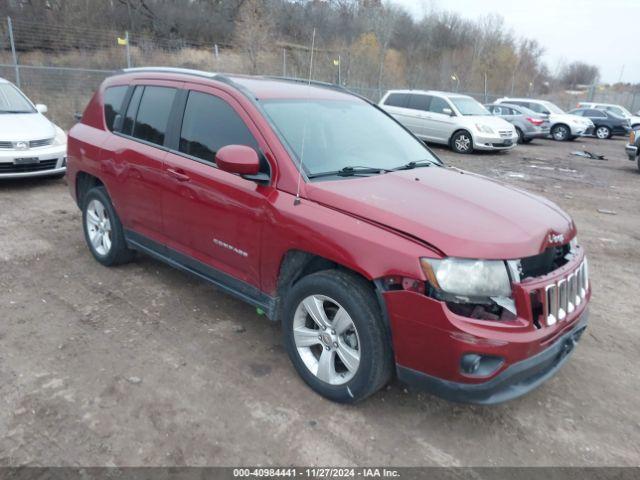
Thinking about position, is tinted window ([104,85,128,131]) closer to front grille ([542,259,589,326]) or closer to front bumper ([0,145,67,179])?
front bumper ([0,145,67,179])

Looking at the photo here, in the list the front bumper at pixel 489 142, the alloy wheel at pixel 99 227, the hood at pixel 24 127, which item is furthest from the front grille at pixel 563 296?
the front bumper at pixel 489 142

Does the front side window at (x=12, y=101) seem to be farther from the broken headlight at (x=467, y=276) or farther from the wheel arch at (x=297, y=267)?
the broken headlight at (x=467, y=276)

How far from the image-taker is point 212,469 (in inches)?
97.9

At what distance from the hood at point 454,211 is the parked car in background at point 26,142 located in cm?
628

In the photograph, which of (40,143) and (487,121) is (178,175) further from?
(487,121)

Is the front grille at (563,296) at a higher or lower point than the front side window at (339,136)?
lower

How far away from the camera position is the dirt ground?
264cm

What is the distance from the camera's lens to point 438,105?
1536 cm

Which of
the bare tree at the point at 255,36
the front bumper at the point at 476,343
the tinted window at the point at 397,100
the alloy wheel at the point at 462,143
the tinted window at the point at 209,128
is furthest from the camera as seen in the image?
the bare tree at the point at 255,36

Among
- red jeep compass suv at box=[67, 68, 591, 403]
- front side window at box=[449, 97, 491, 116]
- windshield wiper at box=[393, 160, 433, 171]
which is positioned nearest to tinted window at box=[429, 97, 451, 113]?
front side window at box=[449, 97, 491, 116]

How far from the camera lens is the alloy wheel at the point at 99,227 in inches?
190

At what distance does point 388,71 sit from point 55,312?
83.8 ft

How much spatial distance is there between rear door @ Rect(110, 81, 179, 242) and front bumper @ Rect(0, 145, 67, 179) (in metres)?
3.81

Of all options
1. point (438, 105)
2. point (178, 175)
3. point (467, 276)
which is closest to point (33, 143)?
point (178, 175)
